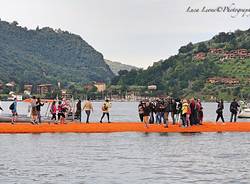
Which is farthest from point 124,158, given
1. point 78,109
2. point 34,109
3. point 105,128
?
point 78,109

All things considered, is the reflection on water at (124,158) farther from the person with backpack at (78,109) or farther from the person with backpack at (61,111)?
the person with backpack at (78,109)

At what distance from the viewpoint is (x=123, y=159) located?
29625 mm

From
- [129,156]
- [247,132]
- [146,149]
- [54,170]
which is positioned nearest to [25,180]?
[54,170]

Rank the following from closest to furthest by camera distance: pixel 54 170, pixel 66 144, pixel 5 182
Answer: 1. pixel 5 182
2. pixel 54 170
3. pixel 66 144

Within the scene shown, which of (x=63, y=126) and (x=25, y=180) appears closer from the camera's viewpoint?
(x=25, y=180)

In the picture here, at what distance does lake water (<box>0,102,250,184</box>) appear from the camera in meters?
24.0

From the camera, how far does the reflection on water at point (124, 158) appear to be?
24094mm

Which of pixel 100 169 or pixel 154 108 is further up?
pixel 154 108

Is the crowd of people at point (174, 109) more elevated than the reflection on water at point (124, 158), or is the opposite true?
the crowd of people at point (174, 109)

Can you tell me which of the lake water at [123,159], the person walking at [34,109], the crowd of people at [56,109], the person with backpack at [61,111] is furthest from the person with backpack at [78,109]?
the lake water at [123,159]

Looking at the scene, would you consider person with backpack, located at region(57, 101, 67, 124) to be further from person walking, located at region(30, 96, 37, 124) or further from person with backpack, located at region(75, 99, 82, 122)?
person with backpack, located at region(75, 99, 82, 122)

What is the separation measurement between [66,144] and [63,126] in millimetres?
6950

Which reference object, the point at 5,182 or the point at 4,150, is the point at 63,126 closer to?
the point at 4,150

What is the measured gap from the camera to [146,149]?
33938 mm
